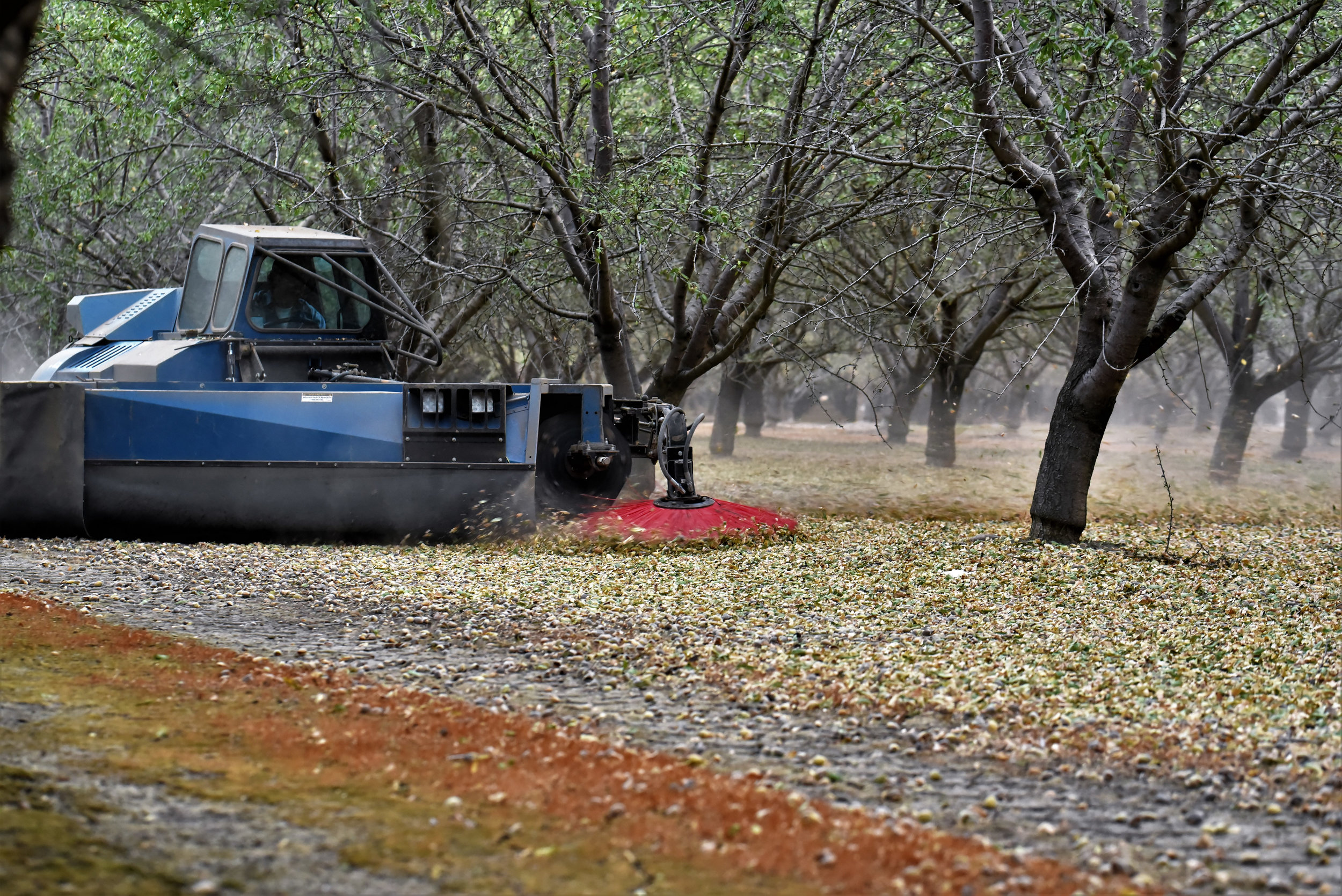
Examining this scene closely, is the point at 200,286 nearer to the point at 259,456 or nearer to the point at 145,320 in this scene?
the point at 145,320

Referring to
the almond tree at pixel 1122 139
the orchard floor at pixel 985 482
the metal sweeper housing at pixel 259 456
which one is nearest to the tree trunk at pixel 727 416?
the orchard floor at pixel 985 482

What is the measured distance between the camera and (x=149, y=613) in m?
7.23

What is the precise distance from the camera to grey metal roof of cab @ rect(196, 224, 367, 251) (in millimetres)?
10953

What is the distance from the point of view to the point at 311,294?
1134cm

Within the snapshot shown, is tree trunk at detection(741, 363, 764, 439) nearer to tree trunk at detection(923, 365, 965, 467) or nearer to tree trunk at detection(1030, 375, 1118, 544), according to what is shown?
tree trunk at detection(923, 365, 965, 467)

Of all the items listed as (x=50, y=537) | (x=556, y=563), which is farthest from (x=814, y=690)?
(x=50, y=537)

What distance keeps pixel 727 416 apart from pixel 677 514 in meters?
18.9

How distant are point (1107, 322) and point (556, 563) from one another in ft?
16.8

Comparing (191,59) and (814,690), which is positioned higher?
(191,59)

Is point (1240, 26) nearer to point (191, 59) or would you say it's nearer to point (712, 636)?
point (712, 636)

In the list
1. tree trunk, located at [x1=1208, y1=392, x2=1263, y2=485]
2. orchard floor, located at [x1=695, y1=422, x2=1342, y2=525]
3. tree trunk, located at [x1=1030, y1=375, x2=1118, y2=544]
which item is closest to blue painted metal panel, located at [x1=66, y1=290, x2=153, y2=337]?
orchard floor, located at [x1=695, y1=422, x2=1342, y2=525]

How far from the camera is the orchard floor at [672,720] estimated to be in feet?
12.1

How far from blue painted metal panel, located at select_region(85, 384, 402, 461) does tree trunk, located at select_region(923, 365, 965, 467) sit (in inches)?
579

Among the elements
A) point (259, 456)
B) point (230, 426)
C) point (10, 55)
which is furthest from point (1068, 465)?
point (10, 55)
